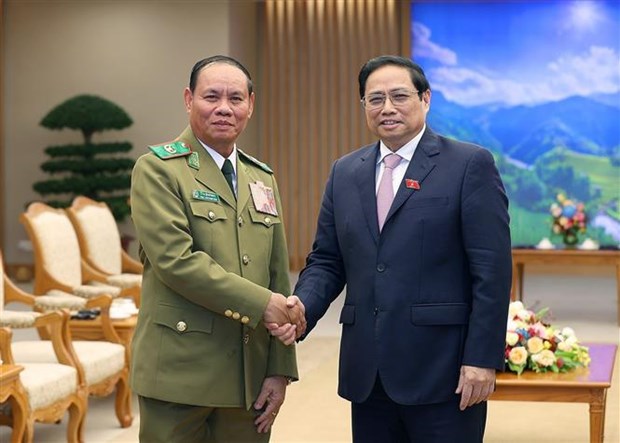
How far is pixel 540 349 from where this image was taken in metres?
4.98

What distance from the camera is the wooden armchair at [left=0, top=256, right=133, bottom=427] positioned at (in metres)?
5.35

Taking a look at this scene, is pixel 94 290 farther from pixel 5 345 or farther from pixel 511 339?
pixel 511 339

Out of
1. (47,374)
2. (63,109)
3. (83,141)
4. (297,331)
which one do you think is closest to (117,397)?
(47,374)

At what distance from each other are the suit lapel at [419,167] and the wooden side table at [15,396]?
229 centimetres

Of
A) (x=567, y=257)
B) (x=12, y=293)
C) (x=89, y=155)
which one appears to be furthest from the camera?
(x=89, y=155)

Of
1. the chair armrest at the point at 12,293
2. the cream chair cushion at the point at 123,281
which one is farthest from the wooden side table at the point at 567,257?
the chair armrest at the point at 12,293

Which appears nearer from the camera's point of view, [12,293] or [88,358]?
[88,358]

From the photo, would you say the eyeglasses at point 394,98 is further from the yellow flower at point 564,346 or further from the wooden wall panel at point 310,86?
the wooden wall panel at point 310,86

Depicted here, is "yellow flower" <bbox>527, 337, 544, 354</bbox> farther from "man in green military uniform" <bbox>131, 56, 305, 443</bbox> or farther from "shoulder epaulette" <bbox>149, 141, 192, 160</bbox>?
"shoulder epaulette" <bbox>149, 141, 192, 160</bbox>

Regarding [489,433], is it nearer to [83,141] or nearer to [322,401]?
[322,401]

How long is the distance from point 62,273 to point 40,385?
2205 mm

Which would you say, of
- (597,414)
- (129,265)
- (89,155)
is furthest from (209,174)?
(89,155)

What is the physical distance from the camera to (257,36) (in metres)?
14.1

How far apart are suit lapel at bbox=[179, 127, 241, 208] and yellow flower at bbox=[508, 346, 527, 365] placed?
232 cm
